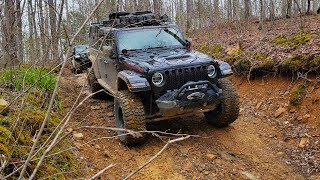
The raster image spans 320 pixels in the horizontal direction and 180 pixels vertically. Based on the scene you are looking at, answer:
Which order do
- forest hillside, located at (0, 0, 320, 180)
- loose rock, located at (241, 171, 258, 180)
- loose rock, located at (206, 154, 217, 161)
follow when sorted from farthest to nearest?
1. loose rock, located at (206, 154, 217, 161)
2. loose rock, located at (241, 171, 258, 180)
3. forest hillside, located at (0, 0, 320, 180)

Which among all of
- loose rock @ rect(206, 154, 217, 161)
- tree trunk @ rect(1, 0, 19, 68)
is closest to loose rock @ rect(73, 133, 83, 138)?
tree trunk @ rect(1, 0, 19, 68)

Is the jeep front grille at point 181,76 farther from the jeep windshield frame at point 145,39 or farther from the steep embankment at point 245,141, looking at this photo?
the jeep windshield frame at point 145,39

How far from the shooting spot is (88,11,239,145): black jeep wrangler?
5.14 metres

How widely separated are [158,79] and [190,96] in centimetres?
57

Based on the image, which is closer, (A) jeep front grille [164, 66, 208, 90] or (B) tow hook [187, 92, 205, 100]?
(B) tow hook [187, 92, 205, 100]

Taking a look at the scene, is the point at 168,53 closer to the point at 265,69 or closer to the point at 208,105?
the point at 208,105

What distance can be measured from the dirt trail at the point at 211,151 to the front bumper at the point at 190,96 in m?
0.61

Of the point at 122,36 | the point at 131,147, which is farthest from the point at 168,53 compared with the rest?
the point at 131,147

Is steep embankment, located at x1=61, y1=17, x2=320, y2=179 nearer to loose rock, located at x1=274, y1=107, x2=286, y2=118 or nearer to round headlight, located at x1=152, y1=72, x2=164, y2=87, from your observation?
loose rock, located at x1=274, y1=107, x2=286, y2=118

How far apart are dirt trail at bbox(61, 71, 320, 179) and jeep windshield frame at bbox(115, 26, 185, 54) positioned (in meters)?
1.40

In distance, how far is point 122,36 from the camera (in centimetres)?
643

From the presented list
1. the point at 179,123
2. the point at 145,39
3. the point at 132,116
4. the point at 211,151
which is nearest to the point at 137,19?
the point at 145,39

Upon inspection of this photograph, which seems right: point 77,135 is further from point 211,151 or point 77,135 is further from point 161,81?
point 211,151

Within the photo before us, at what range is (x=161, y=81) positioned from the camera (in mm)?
5281
